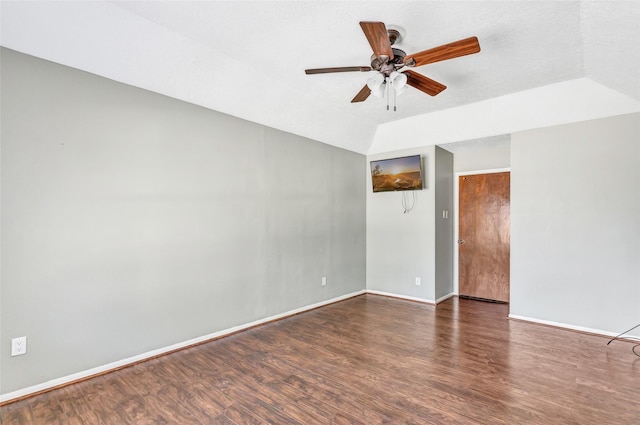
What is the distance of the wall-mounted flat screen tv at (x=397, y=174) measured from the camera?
4.86 meters

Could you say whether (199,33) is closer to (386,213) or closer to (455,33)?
(455,33)

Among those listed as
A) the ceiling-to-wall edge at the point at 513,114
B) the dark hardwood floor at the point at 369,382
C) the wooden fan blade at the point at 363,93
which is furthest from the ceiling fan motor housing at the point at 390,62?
the dark hardwood floor at the point at 369,382

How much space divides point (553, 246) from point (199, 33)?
4431 millimetres

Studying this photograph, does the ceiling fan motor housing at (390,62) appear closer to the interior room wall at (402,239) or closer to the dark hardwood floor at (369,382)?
the dark hardwood floor at (369,382)

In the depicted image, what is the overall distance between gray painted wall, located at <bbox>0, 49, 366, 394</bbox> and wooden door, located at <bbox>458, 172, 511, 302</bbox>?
2.91m

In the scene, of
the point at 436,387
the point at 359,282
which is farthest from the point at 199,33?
the point at 359,282

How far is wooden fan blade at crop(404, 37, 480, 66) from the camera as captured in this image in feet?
6.60

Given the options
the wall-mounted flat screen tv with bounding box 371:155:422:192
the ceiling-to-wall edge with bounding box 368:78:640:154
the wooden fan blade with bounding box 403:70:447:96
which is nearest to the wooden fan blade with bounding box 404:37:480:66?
the wooden fan blade with bounding box 403:70:447:96

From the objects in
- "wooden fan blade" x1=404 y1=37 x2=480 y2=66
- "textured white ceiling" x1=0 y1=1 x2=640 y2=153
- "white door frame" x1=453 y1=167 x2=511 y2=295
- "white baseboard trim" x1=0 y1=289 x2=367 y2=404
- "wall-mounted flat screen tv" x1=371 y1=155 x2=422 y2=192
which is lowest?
"white baseboard trim" x1=0 y1=289 x2=367 y2=404

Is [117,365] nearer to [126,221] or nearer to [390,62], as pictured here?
[126,221]

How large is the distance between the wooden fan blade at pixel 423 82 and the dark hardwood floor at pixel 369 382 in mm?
2449

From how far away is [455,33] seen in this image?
2.50 meters

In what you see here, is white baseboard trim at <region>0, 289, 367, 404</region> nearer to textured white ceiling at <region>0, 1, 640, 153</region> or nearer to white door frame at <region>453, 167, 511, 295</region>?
textured white ceiling at <region>0, 1, 640, 153</region>

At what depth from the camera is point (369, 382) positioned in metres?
2.52
